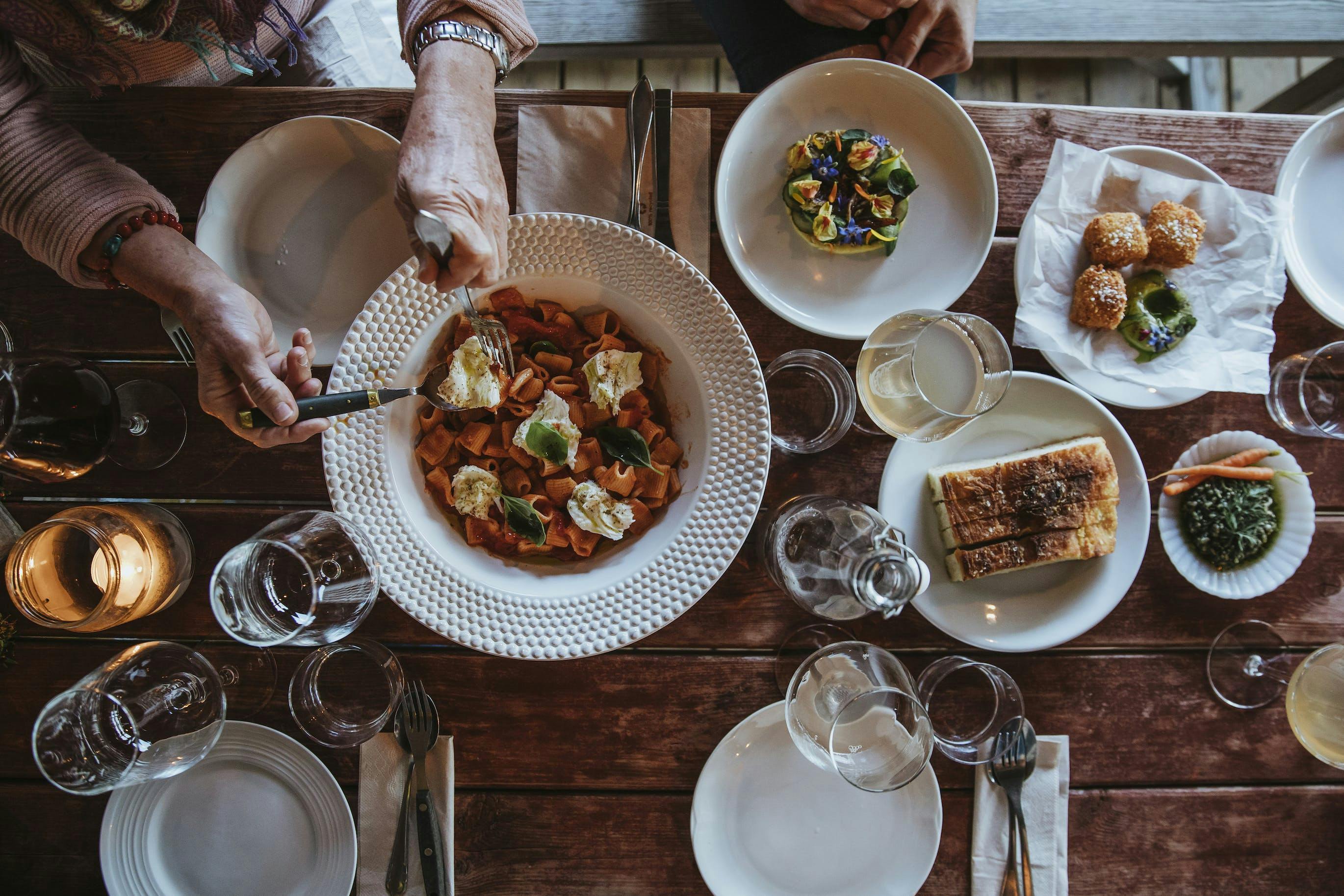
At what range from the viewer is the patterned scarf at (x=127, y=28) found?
1079mm

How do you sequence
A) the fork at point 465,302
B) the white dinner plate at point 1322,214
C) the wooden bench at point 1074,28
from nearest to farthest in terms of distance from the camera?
1. the fork at point 465,302
2. the white dinner plate at point 1322,214
3. the wooden bench at point 1074,28

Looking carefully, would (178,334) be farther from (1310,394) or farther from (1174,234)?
(1310,394)

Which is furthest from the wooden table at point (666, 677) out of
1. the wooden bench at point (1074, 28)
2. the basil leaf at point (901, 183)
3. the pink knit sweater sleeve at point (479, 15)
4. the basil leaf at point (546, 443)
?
the wooden bench at point (1074, 28)

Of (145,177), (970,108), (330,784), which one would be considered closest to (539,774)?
(330,784)

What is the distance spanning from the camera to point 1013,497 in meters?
1.38

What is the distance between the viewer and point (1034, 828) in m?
1.39

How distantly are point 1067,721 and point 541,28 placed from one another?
187 cm

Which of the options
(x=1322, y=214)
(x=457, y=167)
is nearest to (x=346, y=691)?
(x=457, y=167)

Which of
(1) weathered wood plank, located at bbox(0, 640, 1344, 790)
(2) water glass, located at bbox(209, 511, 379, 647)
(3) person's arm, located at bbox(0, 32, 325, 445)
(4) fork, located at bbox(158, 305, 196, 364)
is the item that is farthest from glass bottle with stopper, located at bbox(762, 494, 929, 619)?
(4) fork, located at bbox(158, 305, 196, 364)

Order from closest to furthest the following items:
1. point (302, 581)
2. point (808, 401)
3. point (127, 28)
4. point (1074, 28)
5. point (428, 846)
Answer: point (127, 28) → point (302, 581) → point (428, 846) → point (808, 401) → point (1074, 28)

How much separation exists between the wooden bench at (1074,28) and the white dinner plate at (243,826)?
1.62m

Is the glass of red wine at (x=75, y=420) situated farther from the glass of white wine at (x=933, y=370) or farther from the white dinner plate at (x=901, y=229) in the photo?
the glass of white wine at (x=933, y=370)

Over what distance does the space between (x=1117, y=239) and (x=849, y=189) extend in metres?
0.48

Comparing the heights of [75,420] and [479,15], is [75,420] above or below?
below
